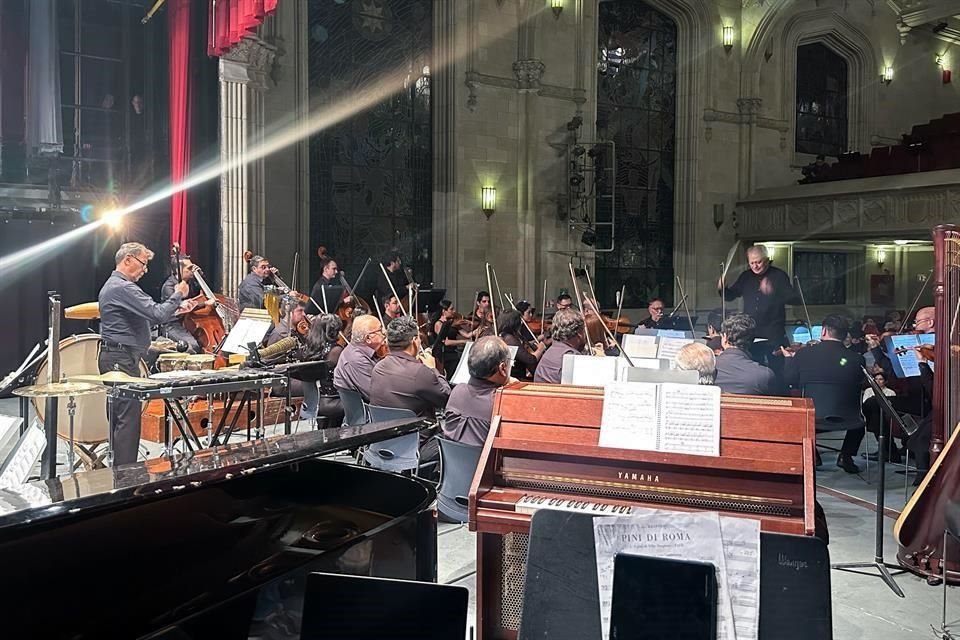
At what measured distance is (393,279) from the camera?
10.6 metres

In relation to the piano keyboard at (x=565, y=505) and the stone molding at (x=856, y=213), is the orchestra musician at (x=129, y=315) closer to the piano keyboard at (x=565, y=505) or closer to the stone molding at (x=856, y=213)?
the piano keyboard at (x=565, y=505)

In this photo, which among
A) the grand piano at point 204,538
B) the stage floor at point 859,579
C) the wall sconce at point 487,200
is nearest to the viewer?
the grand piano at point 204,538

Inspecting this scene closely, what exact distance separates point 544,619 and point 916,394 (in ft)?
15.0

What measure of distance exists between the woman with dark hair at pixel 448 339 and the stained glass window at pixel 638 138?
589 centimetres

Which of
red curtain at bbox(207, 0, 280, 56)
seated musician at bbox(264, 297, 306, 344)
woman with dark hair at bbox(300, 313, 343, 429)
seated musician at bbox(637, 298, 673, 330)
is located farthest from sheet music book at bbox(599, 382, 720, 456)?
seated musician at bbox(637, 298, 673, 330)

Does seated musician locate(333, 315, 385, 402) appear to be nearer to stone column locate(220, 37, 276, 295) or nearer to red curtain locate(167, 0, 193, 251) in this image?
stone column locate(220, 37, 276, 295)

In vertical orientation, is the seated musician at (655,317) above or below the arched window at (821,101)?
below

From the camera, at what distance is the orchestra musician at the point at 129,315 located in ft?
17.6

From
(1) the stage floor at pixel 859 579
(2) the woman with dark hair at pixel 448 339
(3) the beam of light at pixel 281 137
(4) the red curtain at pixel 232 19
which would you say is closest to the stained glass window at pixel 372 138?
(3) the beam of light at pixel 281 137

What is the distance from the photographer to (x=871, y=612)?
3.48 meters

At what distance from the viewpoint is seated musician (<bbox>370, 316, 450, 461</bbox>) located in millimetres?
4512

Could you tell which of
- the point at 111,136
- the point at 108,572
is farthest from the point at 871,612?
the point at 111,136

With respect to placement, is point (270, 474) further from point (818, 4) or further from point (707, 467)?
point (818, 4)

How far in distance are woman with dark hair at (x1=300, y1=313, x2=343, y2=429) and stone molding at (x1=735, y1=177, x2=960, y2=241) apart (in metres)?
9.45
